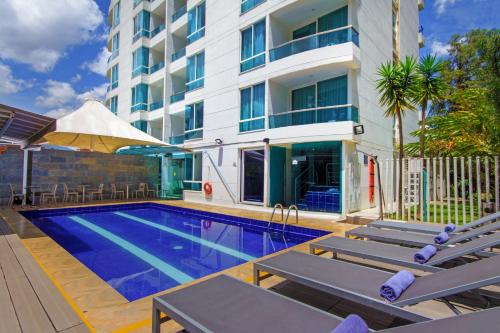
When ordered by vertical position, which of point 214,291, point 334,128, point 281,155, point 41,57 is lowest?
point 214,291

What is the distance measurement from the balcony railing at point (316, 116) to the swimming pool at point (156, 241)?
16.7 feet

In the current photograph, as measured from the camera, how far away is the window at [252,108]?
43.0 ft

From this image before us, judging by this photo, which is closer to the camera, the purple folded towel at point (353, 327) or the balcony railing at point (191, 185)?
the purple folded towel at point (353, 327)

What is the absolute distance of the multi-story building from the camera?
36.9 feet

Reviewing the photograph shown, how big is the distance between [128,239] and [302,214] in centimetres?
625

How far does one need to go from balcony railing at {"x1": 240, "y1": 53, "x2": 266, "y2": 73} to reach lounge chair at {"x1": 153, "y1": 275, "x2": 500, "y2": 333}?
12.2 metres

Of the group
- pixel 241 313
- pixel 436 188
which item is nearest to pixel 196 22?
pixel 436 188

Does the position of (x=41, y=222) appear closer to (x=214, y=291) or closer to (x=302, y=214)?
(x=302, y=214)

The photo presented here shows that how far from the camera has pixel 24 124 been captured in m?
7.59

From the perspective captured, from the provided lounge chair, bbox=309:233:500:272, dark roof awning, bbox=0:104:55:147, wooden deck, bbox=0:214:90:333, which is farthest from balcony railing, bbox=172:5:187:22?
lounge chair, bbox=309:233:500:272

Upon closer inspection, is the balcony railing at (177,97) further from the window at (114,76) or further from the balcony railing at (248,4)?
the window at (114,76)

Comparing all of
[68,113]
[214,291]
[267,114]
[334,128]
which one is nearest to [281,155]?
[267,114]

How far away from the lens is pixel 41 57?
5203cm

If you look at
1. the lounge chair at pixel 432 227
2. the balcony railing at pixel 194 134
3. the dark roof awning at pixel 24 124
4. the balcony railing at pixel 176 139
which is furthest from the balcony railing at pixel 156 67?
the lounge chair at pixel 432 227
